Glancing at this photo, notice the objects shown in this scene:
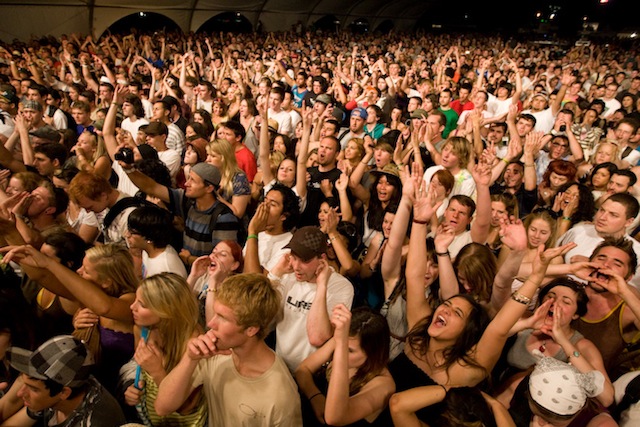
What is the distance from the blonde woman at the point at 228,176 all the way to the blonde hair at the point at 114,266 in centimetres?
143

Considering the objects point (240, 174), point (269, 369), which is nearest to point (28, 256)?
point (269, 369)

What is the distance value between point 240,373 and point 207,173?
6.08 ft

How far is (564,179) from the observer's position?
4406 millimetres

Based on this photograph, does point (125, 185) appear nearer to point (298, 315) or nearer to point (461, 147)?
point (298, 315)

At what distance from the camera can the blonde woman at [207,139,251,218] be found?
13.0 feet

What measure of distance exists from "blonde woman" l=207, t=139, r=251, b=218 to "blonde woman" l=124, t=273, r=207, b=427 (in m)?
1.77

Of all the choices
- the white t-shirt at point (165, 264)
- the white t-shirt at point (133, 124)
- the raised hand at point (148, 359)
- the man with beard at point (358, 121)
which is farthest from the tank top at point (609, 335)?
the white t-shirt at point (133, 124)

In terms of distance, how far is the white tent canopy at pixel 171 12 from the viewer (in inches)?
584

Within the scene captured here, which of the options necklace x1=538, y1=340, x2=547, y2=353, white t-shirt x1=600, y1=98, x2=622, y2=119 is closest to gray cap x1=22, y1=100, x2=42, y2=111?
necklace x1=538, y1=340, x2=547, y2=353

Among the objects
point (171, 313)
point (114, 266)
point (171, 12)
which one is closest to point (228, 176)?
point (114, 266)

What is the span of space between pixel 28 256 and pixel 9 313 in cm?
36

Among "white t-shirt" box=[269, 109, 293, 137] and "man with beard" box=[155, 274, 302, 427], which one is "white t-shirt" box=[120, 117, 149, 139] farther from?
"man with beard" box=[155, 274, 302, 427]

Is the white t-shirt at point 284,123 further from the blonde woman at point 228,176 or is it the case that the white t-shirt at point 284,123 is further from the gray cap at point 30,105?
the gray cap at point 30,105

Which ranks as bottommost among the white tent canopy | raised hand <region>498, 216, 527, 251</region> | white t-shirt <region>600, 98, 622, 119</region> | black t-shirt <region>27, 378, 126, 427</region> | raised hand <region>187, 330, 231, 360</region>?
black t-shirt <region>27, 378, 126, 427</region>
